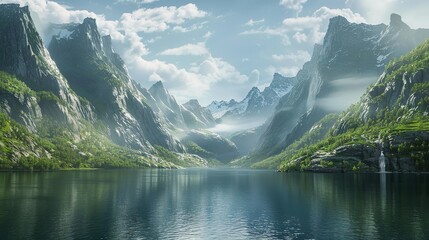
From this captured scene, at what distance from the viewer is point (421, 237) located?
209 ft

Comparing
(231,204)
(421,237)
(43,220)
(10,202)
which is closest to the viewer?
(421,237)

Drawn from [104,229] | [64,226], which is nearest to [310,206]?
[104,229]

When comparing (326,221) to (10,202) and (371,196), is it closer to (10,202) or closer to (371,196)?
(371,196)

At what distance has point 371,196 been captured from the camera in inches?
4604

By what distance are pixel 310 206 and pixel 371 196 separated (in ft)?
91.5

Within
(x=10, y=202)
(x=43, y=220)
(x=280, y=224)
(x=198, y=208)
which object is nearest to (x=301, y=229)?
(x=280, y=224)

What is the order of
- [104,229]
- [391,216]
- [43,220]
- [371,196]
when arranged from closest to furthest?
[104,229], [43,220], [391,216], [371,196]

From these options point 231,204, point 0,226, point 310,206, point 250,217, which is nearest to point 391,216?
point 310,206

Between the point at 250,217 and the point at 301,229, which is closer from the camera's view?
the point at 301,229

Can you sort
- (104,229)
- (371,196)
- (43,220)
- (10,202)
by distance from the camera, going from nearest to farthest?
(104,229) → (43,220) → (10,202) → (371,196)

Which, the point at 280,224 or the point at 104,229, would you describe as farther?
the point at 280,224

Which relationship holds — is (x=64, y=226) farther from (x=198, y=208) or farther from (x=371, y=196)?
(x=371, y=196)

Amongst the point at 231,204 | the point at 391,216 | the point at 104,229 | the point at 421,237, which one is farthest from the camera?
the point at 231,204

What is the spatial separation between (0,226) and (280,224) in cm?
5239
